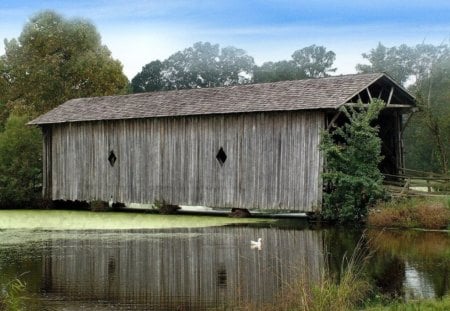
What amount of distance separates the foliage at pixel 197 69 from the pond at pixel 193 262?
4892 centimetres

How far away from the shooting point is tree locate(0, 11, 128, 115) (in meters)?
48.4

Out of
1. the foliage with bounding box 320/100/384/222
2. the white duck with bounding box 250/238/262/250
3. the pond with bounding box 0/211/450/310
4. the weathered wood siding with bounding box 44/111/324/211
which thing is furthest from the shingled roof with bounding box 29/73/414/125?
the white duck with bounding box 250/238/262/250

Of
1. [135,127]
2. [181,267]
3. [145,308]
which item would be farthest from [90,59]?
[145,308]

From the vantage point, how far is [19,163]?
3384cm

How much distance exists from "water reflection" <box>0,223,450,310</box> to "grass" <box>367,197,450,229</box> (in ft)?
4.44

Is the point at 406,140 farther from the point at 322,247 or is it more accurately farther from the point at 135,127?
the point at 322,247

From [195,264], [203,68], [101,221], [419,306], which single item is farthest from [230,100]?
[203,68]

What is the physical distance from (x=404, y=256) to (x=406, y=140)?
145 feet

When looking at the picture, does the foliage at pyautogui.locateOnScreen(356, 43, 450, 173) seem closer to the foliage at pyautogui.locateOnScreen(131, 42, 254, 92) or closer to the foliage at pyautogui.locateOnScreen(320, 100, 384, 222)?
the foliage at pyautogui.locateOnScreen(131, 42, 254, 92)

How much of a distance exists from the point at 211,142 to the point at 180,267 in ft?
46.6

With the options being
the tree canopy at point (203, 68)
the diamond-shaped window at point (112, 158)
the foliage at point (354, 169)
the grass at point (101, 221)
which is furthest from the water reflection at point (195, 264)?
the tree canopy at point (203, 68)

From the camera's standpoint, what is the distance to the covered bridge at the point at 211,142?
26.1 m

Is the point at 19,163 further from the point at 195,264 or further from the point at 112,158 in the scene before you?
the point at 195,264

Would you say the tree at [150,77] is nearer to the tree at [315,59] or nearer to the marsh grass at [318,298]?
the tree at [315,59]
